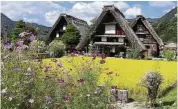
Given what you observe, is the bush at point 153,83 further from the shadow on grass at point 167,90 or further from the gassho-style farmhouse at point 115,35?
the gassho-style farmhouse at point 115,35

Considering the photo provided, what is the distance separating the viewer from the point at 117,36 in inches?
1588

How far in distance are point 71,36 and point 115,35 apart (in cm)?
450

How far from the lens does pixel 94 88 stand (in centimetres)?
641


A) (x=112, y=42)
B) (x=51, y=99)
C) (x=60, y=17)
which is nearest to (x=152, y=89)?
(x=51, y=99)

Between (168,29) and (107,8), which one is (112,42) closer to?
(107,8)

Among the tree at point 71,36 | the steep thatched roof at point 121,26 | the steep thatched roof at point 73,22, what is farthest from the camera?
the steep thatched roof at point 73,22

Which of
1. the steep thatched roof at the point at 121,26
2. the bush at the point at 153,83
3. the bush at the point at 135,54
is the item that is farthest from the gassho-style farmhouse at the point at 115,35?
the bush at the point at 153,83

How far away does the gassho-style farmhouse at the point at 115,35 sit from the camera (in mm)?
38000

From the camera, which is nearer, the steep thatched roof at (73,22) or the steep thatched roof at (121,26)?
the steep thatched roof at (121,26)

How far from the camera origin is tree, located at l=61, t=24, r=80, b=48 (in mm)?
40625

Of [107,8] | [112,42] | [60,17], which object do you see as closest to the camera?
[107,8]

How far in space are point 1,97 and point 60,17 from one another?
40534mm

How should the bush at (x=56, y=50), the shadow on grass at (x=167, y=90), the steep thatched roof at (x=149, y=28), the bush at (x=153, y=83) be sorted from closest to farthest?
the bush at (x=153, y=83)
the shadow on grass at (x=167, y=90)
the bush at (x=56, y=50)
the steep thatched roof at (x=149, y=28)

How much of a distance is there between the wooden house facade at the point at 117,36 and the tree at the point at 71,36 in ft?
4.78
